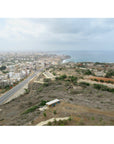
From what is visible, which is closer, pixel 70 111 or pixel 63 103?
pixel 70 111

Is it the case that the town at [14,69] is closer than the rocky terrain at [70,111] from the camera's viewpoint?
No

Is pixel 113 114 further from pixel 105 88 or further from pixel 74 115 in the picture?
pixel 105 88

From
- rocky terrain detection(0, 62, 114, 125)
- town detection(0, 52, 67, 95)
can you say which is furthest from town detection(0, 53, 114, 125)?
town detection(0, 52, 67, 95)

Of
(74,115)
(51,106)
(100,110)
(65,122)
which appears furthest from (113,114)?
(51,106)

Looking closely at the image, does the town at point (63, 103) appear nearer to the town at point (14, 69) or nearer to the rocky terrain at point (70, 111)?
the rocky terrain at point (70, 111)

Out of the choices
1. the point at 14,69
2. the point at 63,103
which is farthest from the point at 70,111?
the point at 14,69

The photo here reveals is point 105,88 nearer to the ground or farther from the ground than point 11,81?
farther from the ground

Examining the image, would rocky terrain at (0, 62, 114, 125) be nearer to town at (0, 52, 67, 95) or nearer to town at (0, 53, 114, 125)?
town at (0, 53, 114, 125)

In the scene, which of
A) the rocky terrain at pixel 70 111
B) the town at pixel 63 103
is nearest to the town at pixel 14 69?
the town at pixel 63 103

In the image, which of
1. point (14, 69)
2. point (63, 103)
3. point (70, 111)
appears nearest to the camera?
point (70, 111)

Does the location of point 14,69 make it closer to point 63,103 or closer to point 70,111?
point 63,103

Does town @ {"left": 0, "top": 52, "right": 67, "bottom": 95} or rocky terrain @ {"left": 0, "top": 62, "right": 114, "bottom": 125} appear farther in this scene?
town @ {"left": 0, "top": 52, "right": 67, "bottom": 95}
